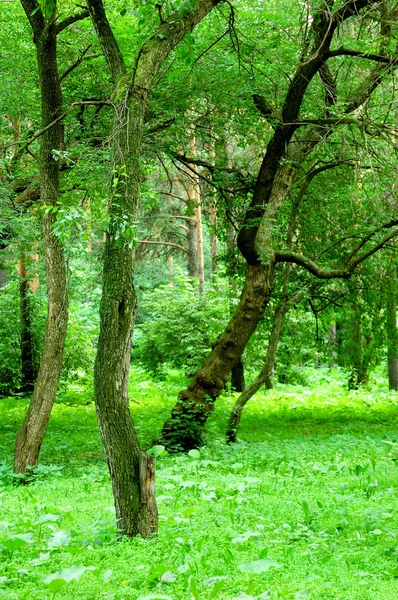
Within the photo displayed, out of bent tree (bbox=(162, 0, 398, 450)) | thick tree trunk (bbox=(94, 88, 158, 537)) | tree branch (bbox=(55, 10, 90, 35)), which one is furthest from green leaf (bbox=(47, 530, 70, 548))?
tree branch (bbox=(55, 10, 90, 35))

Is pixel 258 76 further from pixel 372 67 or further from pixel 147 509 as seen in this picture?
pixel 147 509

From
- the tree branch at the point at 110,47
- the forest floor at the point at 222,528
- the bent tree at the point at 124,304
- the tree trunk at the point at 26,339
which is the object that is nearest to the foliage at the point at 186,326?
the tree trunk at the point at 26,339

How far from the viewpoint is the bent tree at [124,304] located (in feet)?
16.9

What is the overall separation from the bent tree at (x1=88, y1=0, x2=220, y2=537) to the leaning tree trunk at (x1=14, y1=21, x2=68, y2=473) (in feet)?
9.79

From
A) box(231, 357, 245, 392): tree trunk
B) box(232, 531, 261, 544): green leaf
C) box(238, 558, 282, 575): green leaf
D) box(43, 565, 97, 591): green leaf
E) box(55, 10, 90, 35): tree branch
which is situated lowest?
box(232, 531, 261, 544): green leaf

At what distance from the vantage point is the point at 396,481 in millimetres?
7230

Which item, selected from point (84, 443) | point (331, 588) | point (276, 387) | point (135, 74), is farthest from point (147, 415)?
point (331, 588)

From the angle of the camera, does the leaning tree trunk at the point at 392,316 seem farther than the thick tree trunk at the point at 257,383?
Yes

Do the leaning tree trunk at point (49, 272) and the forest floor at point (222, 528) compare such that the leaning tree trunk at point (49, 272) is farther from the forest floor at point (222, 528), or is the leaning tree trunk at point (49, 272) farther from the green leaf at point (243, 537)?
the green leaf at point (243, 537)

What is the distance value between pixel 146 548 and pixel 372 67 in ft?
30.5

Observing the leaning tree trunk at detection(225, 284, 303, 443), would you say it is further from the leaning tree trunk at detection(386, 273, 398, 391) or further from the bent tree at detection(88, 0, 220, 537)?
the bent tree at detection(88, 0, 220, 537)

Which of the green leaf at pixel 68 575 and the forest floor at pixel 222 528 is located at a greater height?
the green leaf at pixel 68 575

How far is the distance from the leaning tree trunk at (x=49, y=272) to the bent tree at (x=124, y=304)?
298cm

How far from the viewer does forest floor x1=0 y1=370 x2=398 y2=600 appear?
4.00 metres
